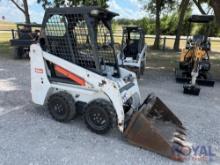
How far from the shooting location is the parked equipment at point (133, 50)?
764cm

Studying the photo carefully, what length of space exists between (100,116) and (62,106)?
2.45ft

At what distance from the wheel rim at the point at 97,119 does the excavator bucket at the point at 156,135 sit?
1.20 ft

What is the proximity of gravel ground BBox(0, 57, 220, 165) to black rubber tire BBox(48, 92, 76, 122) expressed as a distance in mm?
125

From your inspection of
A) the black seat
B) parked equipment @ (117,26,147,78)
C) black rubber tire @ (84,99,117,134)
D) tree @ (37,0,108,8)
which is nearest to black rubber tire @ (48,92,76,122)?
black rubber tire @ (84,99,117,134)

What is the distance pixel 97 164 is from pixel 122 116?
31.0 inches

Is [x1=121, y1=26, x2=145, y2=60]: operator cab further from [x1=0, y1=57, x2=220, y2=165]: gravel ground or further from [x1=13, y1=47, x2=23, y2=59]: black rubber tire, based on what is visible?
[x1=13, y1=47, x2=23, y2=59]: black rubber tire

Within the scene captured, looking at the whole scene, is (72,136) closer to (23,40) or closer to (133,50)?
(133,50)

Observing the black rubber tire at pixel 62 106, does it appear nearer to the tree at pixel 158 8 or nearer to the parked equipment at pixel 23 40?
the parked equipment at pixel 23 40

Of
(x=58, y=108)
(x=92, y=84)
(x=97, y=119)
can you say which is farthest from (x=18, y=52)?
(x=97, y=119)

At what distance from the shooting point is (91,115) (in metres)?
3.82

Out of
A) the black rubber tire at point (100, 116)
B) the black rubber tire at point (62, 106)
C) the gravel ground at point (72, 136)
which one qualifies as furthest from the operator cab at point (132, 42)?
the black rubber tire at point (100, 116)

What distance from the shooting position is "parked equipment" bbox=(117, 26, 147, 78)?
7.64 meters

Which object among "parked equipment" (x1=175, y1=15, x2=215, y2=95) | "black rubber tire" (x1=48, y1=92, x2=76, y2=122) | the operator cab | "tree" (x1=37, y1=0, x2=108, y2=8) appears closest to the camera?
"black rubber tire" (x1=48, y1=92, x2=76, y2=122)

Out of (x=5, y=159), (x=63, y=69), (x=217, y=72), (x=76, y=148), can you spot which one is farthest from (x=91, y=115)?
(x=217, y=72)
